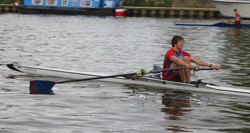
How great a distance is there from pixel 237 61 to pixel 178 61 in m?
7.09

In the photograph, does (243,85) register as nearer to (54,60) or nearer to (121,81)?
(121,81)

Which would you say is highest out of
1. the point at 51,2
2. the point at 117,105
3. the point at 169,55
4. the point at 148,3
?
the point at 148,3

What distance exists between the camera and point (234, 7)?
37.3 m

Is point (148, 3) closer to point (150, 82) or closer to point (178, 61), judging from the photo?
point (150, 82)

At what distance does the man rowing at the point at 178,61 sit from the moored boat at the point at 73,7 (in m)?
43.9

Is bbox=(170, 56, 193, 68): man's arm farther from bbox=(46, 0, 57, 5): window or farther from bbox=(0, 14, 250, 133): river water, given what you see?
bbox=(46, 0, 57, 5): window

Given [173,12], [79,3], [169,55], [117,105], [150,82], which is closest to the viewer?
[117,105]

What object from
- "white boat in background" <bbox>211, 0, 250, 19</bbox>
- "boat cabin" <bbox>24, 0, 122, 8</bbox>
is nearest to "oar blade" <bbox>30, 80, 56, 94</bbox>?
"white boat in background" <bbox>211, 0, 250, 19</bbox>

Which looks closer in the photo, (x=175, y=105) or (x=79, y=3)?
(x=175, y=105)

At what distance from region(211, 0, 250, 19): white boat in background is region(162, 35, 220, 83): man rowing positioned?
28.5 meters

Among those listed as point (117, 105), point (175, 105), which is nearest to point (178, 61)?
point (175, 105)

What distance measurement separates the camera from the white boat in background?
36.6m

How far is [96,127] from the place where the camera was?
274 inches

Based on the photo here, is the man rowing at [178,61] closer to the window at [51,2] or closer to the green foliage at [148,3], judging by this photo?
the green foliage at [148,3]
